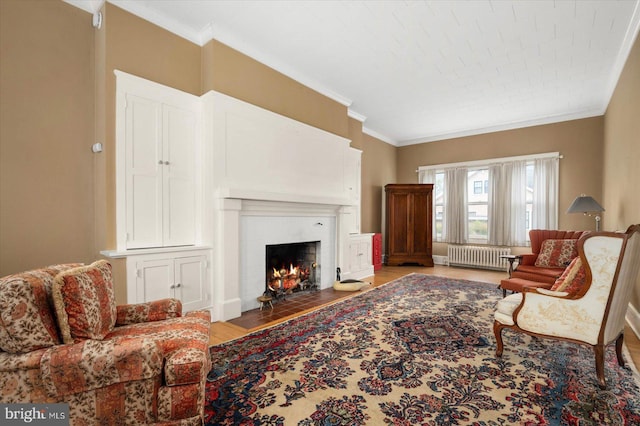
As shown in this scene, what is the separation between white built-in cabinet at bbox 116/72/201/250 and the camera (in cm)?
307

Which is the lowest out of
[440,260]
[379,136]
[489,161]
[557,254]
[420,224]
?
[440,260]

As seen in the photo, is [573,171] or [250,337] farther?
[573,171]

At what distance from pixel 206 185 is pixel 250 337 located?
175cm

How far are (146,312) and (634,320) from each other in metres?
4.71

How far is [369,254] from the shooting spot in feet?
20.5

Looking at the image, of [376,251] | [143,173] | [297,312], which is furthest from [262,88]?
[376,251]

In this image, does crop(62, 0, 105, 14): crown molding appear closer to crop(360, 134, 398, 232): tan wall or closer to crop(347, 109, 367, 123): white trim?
crop(347, 109, 367, 123): white trim

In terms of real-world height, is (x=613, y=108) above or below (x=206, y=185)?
above

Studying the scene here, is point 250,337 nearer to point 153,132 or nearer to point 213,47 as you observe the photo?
point 153,132

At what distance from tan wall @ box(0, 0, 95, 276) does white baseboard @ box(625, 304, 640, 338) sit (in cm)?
565

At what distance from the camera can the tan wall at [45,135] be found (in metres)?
2.71

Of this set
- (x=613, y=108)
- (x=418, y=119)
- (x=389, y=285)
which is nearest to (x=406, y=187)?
(x=418, y=119)

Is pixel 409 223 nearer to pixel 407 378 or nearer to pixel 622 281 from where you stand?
pixel 622 281

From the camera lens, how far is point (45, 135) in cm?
290
